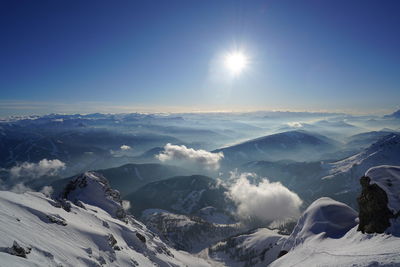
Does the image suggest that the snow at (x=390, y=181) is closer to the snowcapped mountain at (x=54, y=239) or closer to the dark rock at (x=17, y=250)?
the snowcapped mountain at (x=54, y=239)

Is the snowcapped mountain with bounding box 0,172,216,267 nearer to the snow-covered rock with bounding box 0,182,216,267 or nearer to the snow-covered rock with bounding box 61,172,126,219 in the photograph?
the snow-covered rock with bounding box 0,182,216,267

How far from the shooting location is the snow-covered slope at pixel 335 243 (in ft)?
101

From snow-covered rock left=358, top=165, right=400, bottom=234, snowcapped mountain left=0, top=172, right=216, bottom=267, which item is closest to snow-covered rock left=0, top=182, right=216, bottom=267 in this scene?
snowcapped mountain left=0, top=172, right=216, bottom=267

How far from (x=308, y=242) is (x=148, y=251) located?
5376cm

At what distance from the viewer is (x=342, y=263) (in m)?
33.2

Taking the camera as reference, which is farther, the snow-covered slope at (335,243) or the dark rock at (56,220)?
the dark rock at (56,220)

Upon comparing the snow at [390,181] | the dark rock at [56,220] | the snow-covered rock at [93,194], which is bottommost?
the snow-covered rock at [93,194]

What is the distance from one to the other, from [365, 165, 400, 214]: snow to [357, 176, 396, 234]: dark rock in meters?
0.78

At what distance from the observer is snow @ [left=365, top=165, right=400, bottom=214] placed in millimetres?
43000

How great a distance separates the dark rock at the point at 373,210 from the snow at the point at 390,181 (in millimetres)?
781

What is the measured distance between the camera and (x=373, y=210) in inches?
1789

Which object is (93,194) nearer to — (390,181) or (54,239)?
(54,239)

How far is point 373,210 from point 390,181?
31.3 feet

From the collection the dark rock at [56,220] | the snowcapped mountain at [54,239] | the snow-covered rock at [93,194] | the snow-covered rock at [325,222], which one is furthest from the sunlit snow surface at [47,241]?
the snow-covered rock at [325,222]
